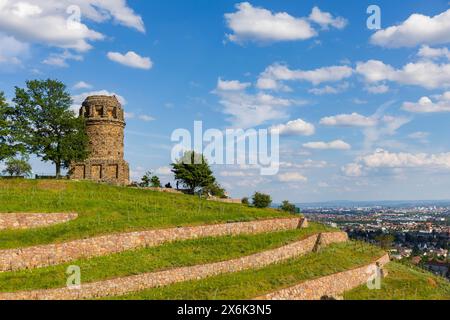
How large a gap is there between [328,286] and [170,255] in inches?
430

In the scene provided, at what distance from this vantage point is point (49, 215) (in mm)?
35688

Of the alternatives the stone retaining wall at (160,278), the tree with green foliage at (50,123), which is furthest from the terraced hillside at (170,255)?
the tree with green foliage at (50,123)

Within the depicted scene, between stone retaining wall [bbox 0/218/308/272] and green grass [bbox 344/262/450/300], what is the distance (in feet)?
36.2

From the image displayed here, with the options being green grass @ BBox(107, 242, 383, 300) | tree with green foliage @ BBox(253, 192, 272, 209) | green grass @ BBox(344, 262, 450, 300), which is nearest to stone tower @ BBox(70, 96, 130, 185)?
tree with green foliage @ BBox(253, 192, 272, 209)

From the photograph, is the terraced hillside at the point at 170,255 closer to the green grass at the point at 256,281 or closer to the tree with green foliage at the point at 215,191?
the green grass at the point at 256,281

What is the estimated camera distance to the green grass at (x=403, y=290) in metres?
30.0

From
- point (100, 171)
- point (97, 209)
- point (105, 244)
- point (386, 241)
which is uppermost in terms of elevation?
point (100, 171)

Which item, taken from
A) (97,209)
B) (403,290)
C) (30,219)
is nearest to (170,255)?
(97,209)

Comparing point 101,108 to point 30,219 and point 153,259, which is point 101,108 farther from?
point 153,259

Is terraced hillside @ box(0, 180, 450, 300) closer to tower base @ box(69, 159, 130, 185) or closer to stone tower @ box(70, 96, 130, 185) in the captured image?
tower base @ box(69, 159, 130, 185)

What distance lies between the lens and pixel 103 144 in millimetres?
66375

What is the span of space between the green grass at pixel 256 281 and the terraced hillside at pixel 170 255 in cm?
7

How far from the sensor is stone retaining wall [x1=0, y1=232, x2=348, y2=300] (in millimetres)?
23562
